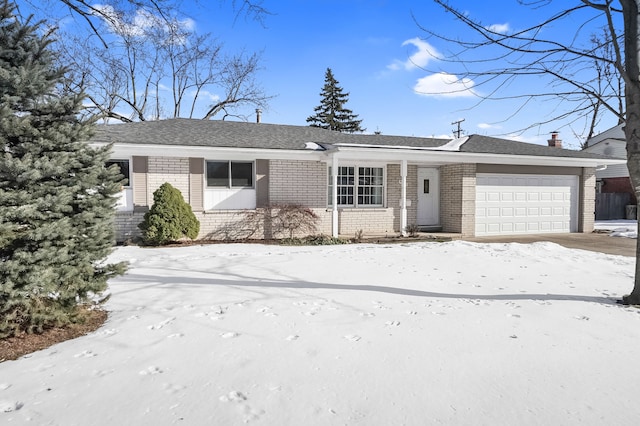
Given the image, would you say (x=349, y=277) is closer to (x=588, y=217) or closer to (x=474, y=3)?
(x=474, y=3)

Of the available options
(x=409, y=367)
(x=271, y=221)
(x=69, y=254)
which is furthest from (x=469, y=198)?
(x=69, y=254)

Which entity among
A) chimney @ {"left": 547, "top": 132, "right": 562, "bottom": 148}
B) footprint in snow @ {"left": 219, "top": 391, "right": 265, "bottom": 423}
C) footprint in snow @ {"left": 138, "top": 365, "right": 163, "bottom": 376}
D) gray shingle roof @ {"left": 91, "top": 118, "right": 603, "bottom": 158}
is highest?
chimney @ {"left": 547, "top": 132, "right": 562, "bottom": 148}

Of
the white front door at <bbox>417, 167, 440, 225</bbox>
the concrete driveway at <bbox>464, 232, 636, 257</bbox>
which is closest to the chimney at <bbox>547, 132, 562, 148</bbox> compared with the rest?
the concrete driveway at <bbox>464, 232, 636, 257</bbox>

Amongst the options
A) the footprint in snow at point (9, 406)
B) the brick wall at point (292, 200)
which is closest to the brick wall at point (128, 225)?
the brick wall at point (292, 200)

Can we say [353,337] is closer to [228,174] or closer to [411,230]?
[228,174]

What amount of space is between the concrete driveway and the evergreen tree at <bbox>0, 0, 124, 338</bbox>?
10.7 metres

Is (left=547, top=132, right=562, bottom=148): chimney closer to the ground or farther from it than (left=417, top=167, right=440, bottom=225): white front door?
farther from it

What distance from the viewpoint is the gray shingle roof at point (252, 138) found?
11.4 metres

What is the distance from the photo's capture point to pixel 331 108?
1553 inches

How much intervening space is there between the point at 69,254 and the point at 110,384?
1.62 metres

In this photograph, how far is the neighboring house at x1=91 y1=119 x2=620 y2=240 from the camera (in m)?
11.3

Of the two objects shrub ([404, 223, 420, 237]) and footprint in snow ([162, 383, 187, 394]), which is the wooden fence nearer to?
shrub ([404, 223, 420, 237])

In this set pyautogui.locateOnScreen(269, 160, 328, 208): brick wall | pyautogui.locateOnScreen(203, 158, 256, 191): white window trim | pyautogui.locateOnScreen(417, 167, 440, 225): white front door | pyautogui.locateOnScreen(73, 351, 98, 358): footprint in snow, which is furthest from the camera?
pyautogui.locateOnScreen(417, 167, 440, 225): white front door

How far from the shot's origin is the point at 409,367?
3.28 m
